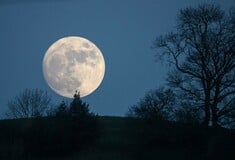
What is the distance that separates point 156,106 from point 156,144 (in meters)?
4.62

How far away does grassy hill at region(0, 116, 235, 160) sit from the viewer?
4415cm

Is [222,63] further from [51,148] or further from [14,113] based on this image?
[14,113]

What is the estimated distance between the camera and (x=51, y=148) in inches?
1982

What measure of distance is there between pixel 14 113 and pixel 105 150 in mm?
47154

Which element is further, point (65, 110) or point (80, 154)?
point (65, 110)

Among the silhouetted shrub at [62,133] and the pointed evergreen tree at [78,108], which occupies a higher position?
the pointed evergreen tree at [78,108]

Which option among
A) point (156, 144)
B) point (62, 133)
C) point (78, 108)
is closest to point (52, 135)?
point (62, 133)

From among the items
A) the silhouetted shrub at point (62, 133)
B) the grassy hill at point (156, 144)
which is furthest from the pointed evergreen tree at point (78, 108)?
the grassy hill at point (156, 144)

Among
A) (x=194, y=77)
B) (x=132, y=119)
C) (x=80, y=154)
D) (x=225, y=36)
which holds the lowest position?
(x=80, y=154)

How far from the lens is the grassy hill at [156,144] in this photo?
145 feet

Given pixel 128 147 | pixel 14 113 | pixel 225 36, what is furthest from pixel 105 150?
pixel 14 113

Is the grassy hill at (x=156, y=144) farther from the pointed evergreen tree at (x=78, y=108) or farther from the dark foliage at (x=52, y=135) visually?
the pointed evergreen tree at (x=78, y=108)

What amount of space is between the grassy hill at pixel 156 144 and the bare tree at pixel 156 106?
0.94 meters

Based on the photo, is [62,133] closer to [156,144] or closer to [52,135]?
[52,135]
